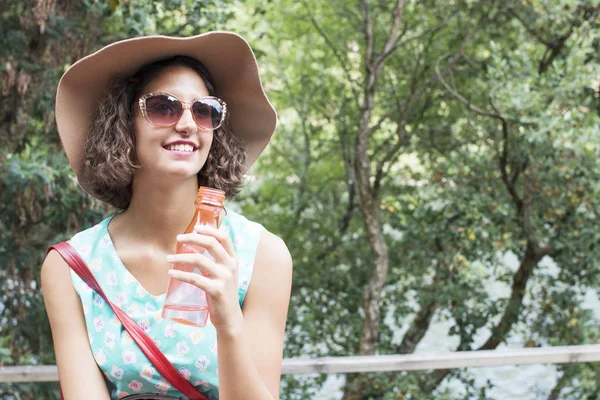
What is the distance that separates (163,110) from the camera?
4.52 ft

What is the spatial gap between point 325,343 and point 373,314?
59 cm

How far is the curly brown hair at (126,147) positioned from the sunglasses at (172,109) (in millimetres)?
78

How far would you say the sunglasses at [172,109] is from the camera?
4.51 ft

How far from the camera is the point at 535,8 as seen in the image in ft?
17.4

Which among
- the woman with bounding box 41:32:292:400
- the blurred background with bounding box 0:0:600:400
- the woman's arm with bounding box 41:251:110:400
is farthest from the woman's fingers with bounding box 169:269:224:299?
the blurred background with bounding box 0:0:600:400

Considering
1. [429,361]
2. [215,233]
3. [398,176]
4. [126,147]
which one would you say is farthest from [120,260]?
[398,176]

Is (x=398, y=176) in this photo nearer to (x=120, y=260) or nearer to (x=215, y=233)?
(x=120, y=260)

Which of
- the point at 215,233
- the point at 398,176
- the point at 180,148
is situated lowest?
the point at 215,233

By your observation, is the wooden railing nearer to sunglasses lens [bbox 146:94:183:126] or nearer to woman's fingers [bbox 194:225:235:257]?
sunglasses lens [bbox 146:94:183:126]

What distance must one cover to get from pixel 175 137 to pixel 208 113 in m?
0.08

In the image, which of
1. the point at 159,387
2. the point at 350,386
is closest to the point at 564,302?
the point at 350,386

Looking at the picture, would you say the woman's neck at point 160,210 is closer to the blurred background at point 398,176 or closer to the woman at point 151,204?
the woman at point 151,204

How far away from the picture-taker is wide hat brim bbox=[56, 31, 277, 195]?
1.43 meters

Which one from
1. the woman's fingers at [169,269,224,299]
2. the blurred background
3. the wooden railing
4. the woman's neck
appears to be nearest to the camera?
the woman's fingers at [169,269,224,299]
